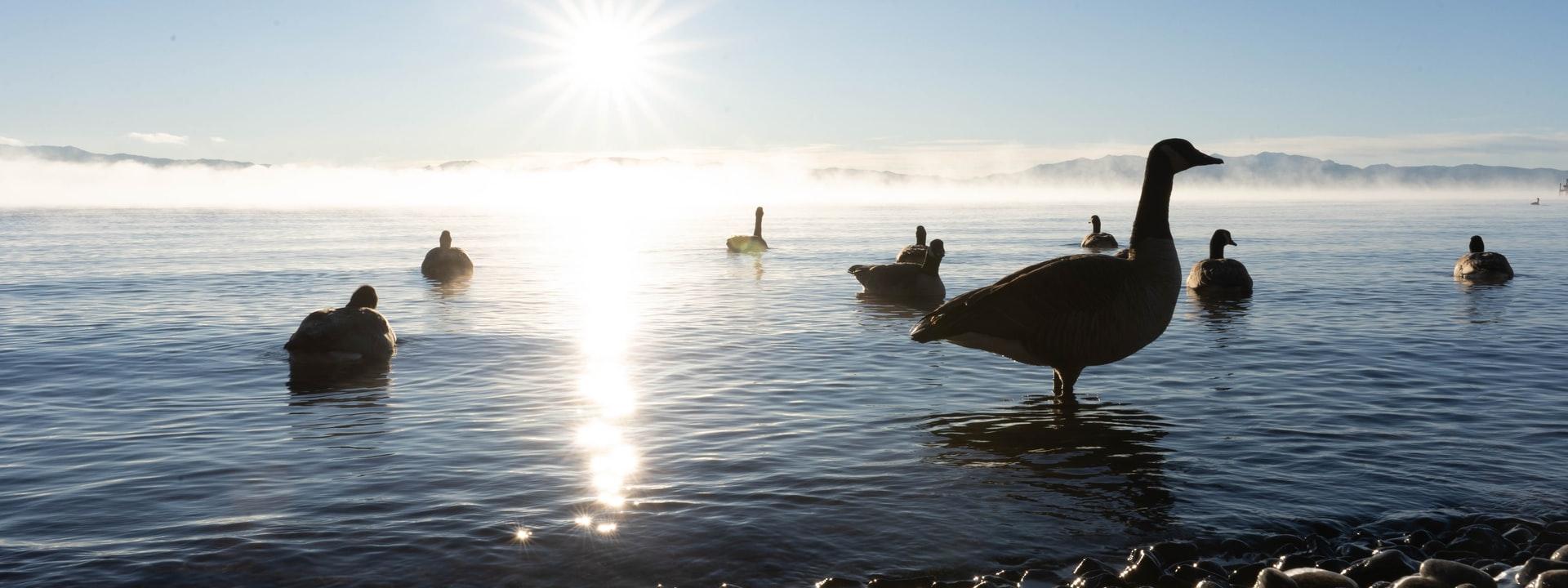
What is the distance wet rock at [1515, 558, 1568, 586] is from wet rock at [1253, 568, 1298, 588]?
1.61 metres

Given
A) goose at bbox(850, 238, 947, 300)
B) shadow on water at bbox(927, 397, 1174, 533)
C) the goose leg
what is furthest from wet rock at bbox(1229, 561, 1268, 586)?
goose at bbox(850, 238, 947, 300)

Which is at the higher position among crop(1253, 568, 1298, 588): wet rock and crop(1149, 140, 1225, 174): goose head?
crop(1149, 140, 1225, 174): goose head

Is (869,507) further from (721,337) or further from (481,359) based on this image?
(721,337)

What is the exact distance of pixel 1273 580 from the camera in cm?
730

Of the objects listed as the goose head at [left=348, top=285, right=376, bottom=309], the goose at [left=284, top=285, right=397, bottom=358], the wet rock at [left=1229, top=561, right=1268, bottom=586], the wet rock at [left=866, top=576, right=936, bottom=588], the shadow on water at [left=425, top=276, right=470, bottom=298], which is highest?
the goose head at [left=348, top=285, right=376, bottom=309]

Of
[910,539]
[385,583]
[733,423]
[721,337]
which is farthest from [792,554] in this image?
[721,337]

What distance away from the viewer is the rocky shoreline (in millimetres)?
7453

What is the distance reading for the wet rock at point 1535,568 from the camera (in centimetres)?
757

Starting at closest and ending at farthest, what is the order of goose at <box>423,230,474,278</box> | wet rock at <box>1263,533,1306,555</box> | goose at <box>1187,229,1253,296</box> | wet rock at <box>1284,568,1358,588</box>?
1. wet rock at <box>1284,568,1358,588</box>
2. wet rock at <box>1263,533,1306,555</box>
3. goose at <box>1187,229,1253,296</box>
4. goose at <box>423,230,474,278</box>

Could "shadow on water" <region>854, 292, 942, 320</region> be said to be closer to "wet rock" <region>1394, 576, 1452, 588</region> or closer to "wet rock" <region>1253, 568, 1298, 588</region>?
"wet rock" <region>1253, 568, 1298, 588</region>

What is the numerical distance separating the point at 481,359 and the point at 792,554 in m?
11.1

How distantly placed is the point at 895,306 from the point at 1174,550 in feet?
60.7

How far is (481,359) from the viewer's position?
18344mm

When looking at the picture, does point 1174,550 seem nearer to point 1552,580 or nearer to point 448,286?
point 1552,580
